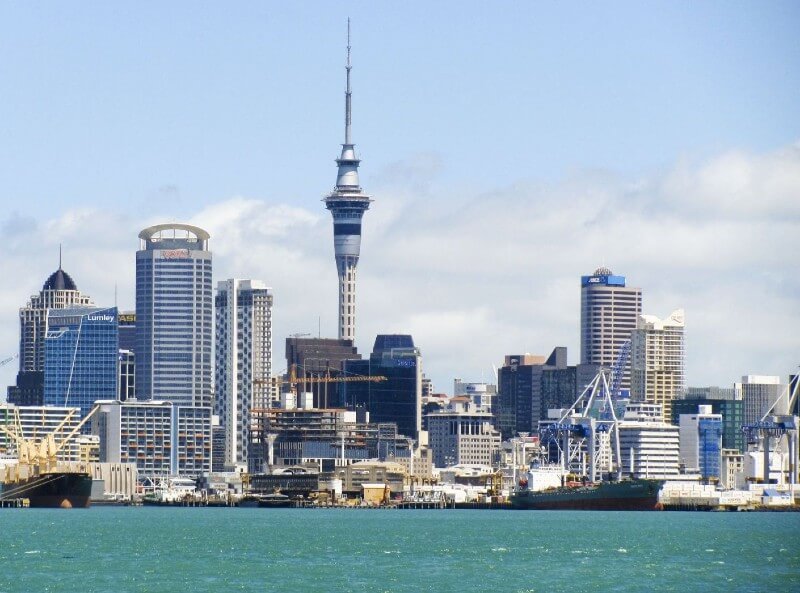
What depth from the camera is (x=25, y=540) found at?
186 metres

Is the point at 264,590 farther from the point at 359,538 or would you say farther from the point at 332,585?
the point at 359,538

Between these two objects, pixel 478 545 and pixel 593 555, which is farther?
pixel 478 545

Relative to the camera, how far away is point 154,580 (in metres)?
129

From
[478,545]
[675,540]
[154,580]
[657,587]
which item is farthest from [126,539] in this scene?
[657,587]

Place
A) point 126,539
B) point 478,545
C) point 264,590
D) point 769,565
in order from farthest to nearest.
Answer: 1. point 126,539
2. point 478,545
3. point 769,565
4. point 264,590

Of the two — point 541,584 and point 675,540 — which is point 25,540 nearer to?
point 675,540

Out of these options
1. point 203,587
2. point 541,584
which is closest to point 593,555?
point 541,584

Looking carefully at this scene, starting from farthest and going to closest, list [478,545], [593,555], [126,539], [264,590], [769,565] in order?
[126,539] → [478,545] → [593,555] → [769,565] → [264,590]

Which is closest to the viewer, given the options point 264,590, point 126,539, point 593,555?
point 264,590

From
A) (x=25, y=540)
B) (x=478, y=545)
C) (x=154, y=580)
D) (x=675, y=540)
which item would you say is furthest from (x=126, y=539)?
(x=154, y=580)

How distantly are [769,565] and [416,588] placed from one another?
32445mm

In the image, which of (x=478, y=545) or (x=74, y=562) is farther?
(x=478, y=545)

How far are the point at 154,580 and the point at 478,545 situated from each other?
52.9 meters

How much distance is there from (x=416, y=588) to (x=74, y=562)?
32256mm
